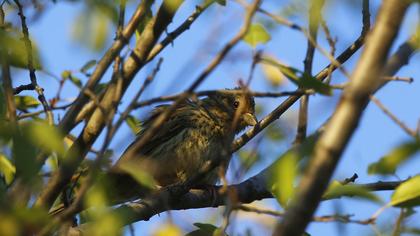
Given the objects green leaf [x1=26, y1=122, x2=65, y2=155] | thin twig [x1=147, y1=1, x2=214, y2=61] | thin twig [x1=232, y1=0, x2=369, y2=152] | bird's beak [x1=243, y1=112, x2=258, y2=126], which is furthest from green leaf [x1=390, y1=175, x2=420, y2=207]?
bird's beak [x1=243, y1=112, x2=258, y2=126]

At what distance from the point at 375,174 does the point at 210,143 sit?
4130mm

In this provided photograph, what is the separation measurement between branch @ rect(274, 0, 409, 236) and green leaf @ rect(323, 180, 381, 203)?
553 millimetres

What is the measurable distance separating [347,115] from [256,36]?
130 cm

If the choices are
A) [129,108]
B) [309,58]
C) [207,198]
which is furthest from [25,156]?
[207,198]

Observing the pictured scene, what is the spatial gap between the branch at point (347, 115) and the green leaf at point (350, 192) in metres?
0.55

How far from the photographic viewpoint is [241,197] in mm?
5508

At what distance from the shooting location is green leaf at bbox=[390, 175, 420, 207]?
3.16 meters

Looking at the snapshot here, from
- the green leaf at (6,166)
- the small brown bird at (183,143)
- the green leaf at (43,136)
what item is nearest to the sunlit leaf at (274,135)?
the green leaf at (6,166)

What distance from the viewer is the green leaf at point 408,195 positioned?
10.4 ft

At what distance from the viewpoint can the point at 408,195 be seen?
10.4 ft

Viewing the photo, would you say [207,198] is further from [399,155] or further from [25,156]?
[25,156]

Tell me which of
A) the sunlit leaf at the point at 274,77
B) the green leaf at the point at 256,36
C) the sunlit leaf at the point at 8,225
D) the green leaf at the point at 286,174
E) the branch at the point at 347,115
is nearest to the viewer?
the branch at the point at 347,115

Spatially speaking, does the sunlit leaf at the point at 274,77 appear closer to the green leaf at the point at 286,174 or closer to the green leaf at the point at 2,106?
the green leaf at the point at 2,106

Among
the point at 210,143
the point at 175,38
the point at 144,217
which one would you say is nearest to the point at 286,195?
the point at 175,38
